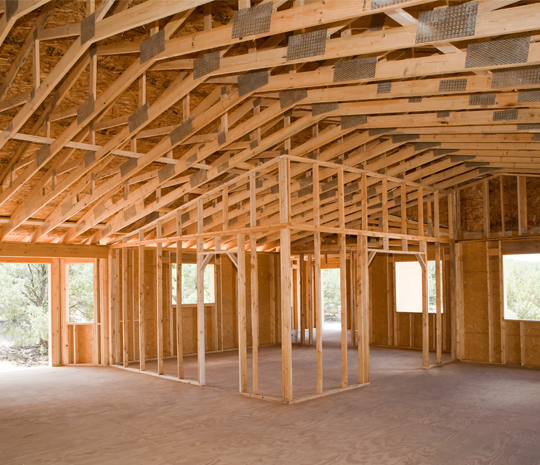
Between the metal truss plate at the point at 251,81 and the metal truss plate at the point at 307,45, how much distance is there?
103 cm

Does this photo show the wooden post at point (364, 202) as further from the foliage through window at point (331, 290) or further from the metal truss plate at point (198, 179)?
the foliage through window at point (331, 290)

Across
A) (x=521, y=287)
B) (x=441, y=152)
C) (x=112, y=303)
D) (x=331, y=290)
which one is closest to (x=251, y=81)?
(x=441, y=152)

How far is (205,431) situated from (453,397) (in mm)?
4109

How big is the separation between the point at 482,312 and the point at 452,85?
7327mm

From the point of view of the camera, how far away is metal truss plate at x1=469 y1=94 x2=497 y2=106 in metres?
6.43

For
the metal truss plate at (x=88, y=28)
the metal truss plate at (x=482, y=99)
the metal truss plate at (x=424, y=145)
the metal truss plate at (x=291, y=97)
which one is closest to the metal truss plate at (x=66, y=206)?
the metal truss plate at (x=291, y=97)

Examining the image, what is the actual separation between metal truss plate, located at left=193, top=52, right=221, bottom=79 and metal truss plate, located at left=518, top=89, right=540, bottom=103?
363cm

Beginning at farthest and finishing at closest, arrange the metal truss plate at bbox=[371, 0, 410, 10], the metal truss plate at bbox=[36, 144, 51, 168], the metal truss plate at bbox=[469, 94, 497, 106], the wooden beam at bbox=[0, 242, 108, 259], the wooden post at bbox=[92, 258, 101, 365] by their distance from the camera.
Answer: the wooden post at bbox=[92, 258, 101, 365], the wooden beam at bbox=[0, 242, 108, 259], the metal truss plate at bbox=[36, 144, 51, 168], the metal truss plate at bbox=[469, 94, 497, 106], the metal truss plate at bbox=[371, 0, 410, 10]

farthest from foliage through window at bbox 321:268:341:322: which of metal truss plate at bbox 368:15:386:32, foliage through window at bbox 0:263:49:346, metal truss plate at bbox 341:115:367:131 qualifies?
metal truss plate at bbox 368:15:386:32

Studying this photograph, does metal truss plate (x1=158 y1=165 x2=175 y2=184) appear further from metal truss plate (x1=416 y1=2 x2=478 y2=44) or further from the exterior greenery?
the exterior greenery

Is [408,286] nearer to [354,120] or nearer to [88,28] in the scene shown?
[354,120]

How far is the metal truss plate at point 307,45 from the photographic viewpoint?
5301 millimetres

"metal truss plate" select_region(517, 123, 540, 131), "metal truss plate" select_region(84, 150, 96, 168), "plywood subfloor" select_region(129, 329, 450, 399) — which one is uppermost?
"metal truss plate" select_region(517, 123, 540, 131)

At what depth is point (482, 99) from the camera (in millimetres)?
6496
